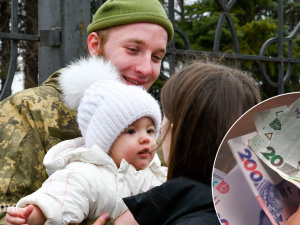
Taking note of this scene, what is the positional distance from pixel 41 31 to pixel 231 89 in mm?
1399

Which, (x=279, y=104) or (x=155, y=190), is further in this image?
(x=155, y=190)

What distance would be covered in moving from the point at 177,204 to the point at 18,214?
54 centimetres

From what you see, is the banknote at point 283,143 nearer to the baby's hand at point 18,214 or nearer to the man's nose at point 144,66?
the baby's hand at point 18,214

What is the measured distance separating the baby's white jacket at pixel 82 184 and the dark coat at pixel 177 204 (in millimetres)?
309

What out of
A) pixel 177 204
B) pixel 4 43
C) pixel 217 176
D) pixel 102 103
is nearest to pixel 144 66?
pixel 102 103

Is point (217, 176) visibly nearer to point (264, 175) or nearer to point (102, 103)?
point (264, 175)

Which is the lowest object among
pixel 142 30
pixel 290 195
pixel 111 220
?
pixel 111 220

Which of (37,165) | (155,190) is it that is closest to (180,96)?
(155,190)

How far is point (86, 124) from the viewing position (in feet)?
6.75

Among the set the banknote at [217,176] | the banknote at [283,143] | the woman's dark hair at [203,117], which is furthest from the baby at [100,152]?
the banknote at [283,143]

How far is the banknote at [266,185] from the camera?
48.0 inches

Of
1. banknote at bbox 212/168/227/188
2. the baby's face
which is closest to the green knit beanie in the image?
the baby's face

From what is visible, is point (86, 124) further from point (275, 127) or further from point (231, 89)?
point (275, 127)

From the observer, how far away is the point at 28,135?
204cm
